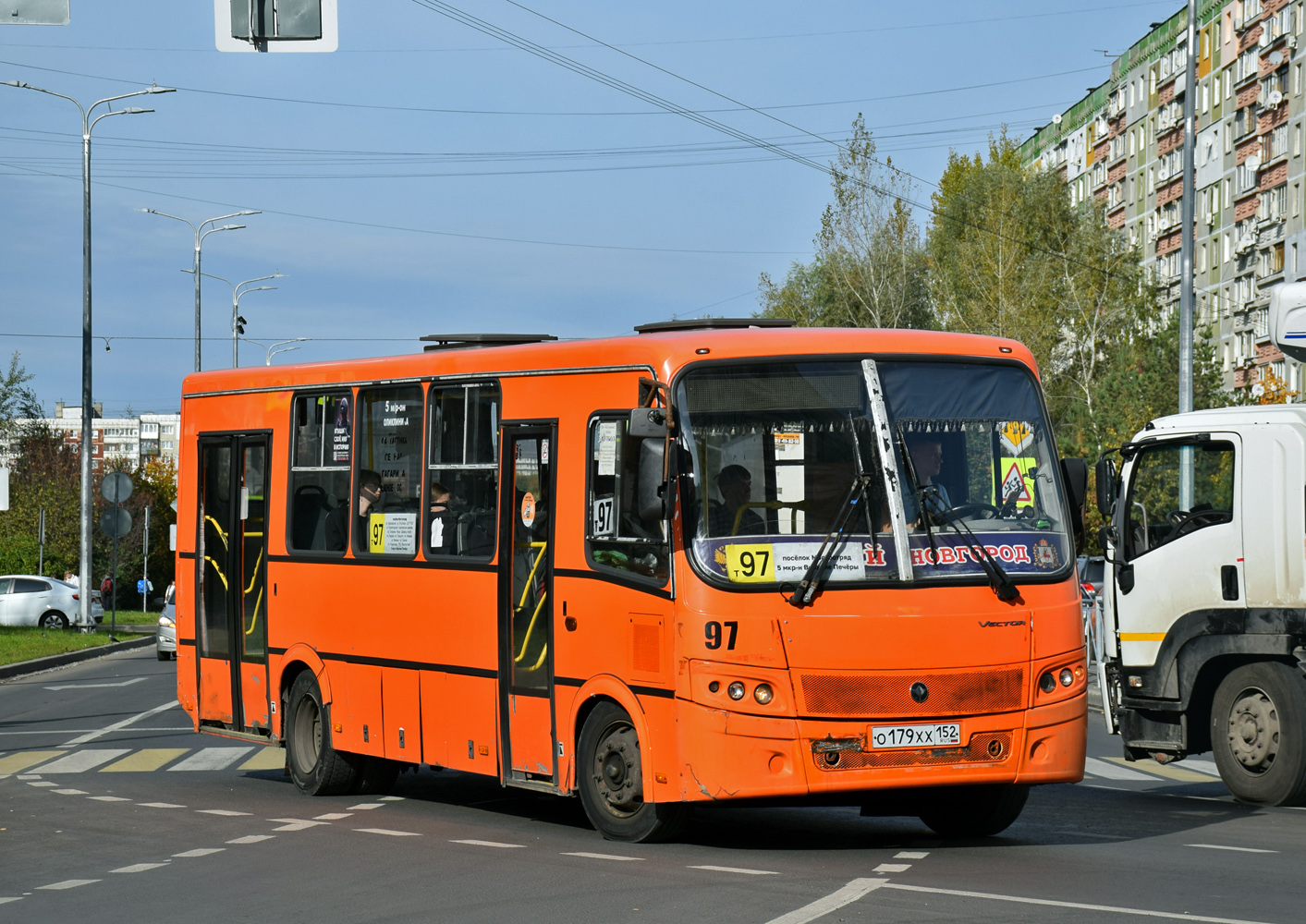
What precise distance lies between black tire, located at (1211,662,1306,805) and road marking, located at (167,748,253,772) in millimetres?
7905

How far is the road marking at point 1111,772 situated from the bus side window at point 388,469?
5.65 m

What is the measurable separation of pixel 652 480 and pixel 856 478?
1080 mm

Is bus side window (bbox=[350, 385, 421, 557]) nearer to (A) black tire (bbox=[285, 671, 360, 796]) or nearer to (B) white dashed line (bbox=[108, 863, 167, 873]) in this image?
(A) black tire (bbox=[285, 671, 360, 796])

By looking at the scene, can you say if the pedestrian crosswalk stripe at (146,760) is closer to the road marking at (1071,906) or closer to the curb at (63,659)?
the road marking at (1071,906)

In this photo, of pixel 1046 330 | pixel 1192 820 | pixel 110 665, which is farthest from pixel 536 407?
pixel 1046 330

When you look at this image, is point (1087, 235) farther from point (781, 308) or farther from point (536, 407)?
point (536, 407)

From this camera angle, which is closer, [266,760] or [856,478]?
[856,478]

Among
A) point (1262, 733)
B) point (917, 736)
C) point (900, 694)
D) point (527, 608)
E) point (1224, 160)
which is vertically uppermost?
point (1224, 160)

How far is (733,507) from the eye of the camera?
10.1 metres

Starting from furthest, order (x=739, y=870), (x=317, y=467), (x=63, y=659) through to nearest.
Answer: (x=63, y=659) < (x=317, y=467) < (x=739, y=870)

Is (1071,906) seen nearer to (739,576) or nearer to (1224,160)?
(739,576)

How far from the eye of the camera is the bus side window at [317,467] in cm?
1372

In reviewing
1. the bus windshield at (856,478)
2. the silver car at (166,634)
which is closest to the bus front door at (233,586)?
the bus windshield at (856,478)

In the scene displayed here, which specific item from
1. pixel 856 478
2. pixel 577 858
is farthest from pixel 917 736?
pixel 577 858
